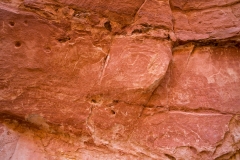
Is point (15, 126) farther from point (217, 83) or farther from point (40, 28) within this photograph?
point (217, 83)

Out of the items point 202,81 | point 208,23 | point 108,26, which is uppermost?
point 208,23

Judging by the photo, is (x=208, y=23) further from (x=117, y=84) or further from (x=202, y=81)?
(x=117, y=84)

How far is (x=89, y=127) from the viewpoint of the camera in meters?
1.70

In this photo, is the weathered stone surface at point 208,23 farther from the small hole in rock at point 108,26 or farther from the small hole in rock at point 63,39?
the small hole in rock at point 63,39

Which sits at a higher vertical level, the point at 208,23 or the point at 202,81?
the point at 208,23

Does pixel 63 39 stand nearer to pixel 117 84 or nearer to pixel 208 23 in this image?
pixel 117 84

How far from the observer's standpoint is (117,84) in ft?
5.53

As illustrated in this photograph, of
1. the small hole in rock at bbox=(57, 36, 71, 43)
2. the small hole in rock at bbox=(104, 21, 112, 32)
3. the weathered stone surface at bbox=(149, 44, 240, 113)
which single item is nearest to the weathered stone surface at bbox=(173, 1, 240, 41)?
the weathered stone surface at bbox=(149, 44, 240, 113)

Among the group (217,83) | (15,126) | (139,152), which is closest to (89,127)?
(139,152)

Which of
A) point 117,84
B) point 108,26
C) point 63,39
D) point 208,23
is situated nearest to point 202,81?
point 208,23

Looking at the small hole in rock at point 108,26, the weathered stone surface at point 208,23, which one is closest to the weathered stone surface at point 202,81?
the weathered stone surface at point 208,23

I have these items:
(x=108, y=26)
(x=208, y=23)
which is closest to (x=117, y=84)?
(x=108, y=26)

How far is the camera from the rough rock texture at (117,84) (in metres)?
1.64

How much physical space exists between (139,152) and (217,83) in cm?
91
